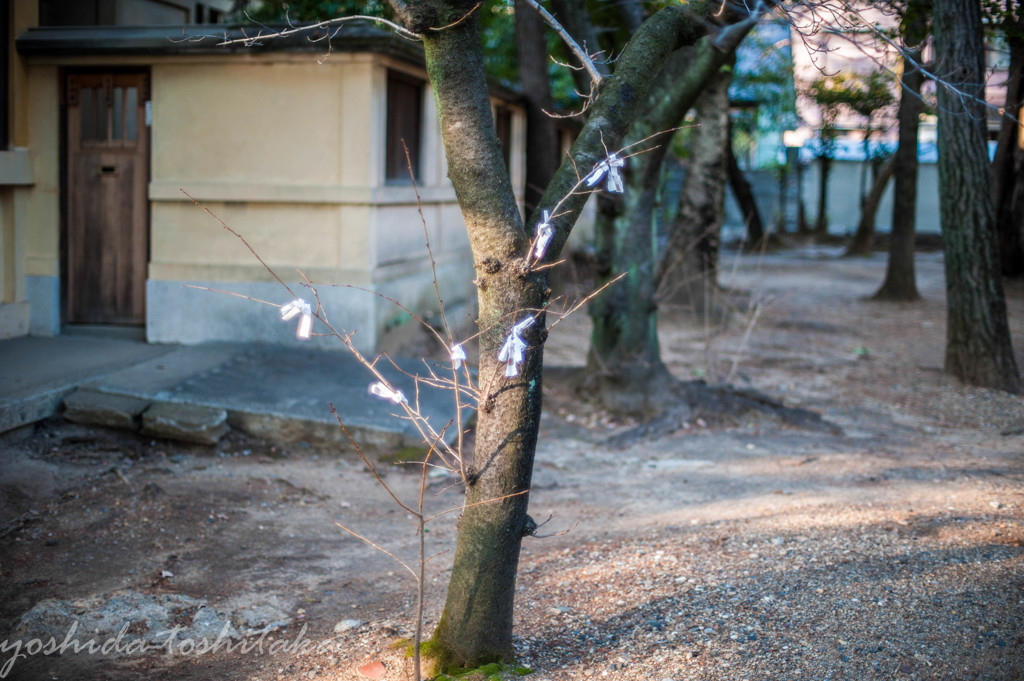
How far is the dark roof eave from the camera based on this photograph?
24.7ft

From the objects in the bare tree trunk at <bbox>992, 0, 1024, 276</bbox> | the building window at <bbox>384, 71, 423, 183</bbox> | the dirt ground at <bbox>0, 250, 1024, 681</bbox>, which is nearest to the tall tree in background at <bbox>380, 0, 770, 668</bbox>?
the dirt ground at <bbox>0, 250, 1024, 681</bbox>

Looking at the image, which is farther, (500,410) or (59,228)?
(59,228)

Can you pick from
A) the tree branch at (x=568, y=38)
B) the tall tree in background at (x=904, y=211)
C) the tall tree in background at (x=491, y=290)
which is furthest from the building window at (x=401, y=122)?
the tall tree in background at (x=904, y=211)

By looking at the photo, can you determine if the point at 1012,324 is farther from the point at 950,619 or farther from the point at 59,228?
the point at 59,228

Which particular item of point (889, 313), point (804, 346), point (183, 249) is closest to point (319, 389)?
point (183, 249)

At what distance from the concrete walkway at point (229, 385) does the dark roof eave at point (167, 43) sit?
2626 mm

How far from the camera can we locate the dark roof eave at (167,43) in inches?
296

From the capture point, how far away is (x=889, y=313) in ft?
44.0

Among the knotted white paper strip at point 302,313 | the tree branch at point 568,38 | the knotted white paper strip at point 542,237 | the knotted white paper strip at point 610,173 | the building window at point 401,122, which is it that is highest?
the building window at point 401,122

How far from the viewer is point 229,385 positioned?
22.3ft

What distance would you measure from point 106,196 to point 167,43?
5.25 ft

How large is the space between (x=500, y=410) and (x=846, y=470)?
3967mm

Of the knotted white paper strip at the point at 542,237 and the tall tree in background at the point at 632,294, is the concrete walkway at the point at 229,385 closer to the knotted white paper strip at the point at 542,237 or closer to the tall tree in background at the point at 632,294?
the tall tree in background at the point at 632,294

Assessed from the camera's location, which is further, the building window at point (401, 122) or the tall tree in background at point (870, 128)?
the tall tree in background at point (870, 128)
